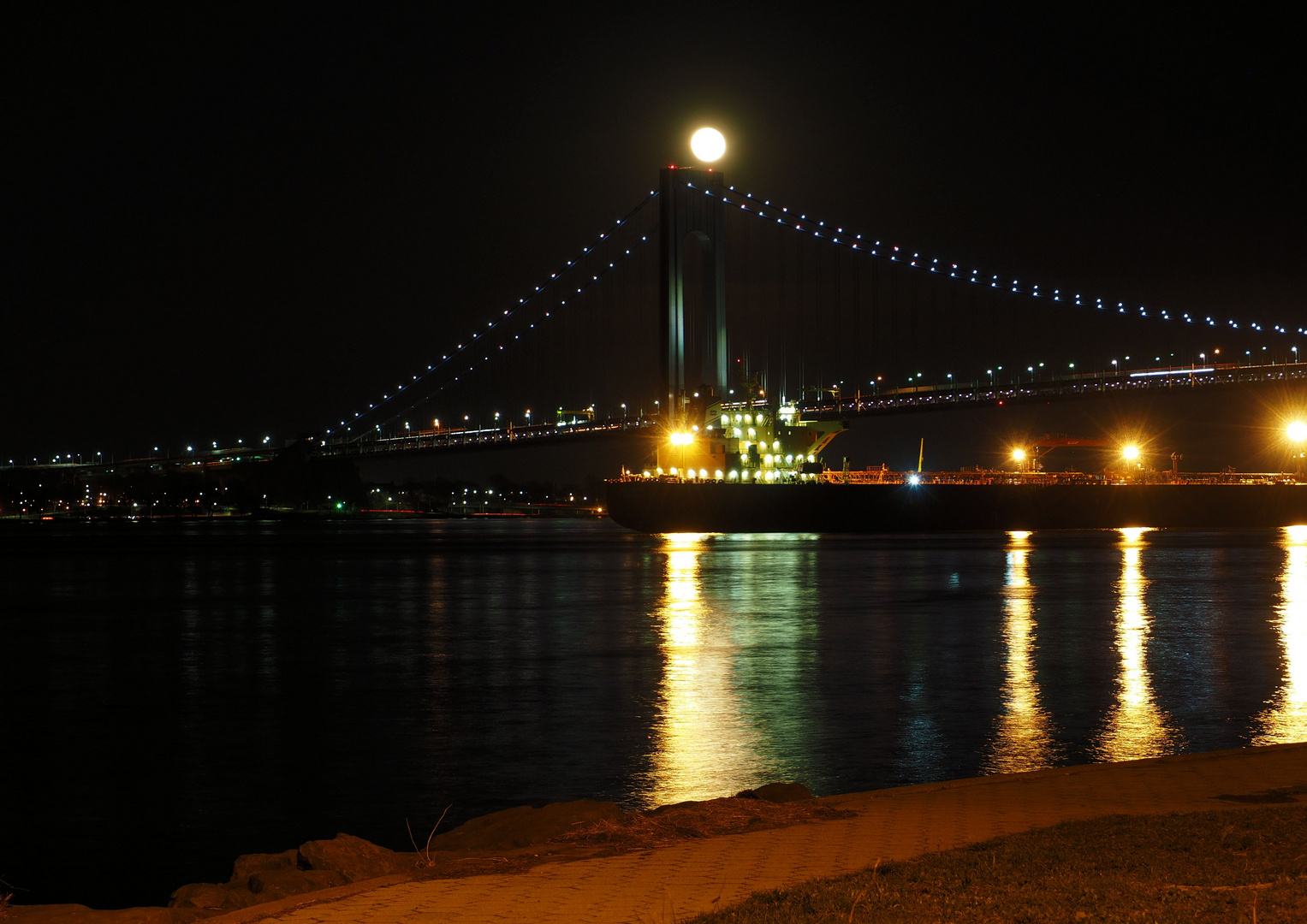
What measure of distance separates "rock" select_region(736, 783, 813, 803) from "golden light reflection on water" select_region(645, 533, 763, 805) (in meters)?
0.75

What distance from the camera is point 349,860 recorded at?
419 centimetres

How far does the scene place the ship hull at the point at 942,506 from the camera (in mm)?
49219

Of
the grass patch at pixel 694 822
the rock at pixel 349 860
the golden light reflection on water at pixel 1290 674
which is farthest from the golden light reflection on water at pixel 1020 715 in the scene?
the rock at pixel 349 860

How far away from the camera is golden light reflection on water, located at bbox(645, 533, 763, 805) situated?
6289 millimetres

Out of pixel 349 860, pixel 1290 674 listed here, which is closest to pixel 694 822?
pixel 349 860

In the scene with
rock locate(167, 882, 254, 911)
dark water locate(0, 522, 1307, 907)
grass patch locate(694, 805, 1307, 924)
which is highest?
grass patch locate(694, 805, 1307, 924)

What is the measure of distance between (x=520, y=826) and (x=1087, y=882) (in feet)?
7.63

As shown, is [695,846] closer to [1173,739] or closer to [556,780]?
[556,780]

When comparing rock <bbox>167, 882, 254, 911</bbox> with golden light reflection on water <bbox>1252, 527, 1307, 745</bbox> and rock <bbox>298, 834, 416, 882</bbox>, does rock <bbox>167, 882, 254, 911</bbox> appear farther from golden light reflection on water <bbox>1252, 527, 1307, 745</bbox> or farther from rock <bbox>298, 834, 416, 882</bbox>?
golden light reflection on water <bbox>1252, 527, 1307, 745</bbox>

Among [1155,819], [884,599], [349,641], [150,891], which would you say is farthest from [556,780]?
[884,599]

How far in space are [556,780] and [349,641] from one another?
767 centimetres

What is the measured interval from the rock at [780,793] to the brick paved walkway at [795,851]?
25 cm

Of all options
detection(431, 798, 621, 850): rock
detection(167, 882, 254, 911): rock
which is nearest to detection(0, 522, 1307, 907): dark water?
detection(431, 798, 621, 850): rock

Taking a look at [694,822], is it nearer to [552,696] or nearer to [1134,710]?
[1134,710]
